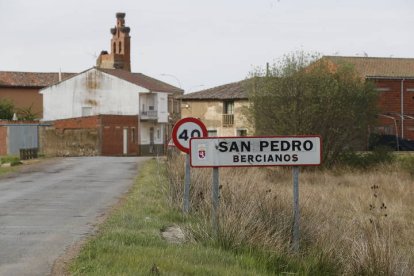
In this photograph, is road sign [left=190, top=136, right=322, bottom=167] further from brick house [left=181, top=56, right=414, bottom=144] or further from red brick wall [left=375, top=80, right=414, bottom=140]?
red brick wall [left=375, top=80, right=414, bottom=140]

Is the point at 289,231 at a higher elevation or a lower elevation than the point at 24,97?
lower

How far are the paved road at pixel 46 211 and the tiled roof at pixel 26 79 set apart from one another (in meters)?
60.9

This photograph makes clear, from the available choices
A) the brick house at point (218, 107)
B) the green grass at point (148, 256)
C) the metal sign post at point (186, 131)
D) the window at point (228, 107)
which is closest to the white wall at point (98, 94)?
the brick house at point (218, 107)

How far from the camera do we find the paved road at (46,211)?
9.63 metres

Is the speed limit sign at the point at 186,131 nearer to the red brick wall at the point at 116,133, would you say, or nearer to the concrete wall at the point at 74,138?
the concrete wall at the point at 74,138

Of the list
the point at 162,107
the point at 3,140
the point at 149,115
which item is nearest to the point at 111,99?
the point at 149,115

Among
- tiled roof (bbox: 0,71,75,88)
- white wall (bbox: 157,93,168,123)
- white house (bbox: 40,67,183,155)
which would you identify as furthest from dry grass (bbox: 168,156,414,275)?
tiled roof (bbox: 0,71,75,88)

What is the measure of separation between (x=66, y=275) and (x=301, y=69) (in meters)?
30.8

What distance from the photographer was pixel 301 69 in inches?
1497

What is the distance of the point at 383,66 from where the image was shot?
208 ft

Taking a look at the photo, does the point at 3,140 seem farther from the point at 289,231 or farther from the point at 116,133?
the point at 289,231

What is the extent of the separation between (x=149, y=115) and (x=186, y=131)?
60359 mm

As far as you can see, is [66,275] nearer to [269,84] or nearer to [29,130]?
[269,84]

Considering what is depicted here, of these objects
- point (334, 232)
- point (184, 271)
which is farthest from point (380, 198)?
point (184, 271)
